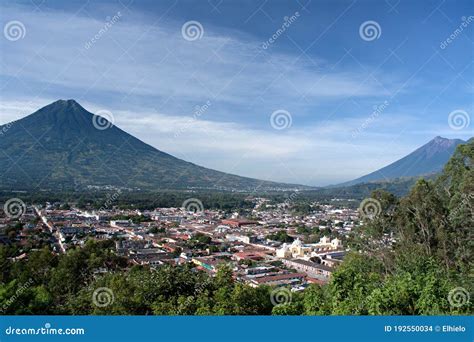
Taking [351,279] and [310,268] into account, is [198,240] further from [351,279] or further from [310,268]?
[351,279]

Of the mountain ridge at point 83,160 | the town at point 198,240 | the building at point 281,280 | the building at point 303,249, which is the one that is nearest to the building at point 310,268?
the town at point 198,240

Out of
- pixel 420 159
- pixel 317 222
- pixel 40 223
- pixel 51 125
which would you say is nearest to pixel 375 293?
pixel 40 223

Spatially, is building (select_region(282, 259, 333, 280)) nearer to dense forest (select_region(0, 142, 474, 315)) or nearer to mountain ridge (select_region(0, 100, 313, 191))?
dense forest (select_region(0, 142, 474, 315))

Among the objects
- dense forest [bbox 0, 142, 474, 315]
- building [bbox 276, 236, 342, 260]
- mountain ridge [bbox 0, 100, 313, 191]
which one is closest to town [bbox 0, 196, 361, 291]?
building [bbox 276, 236, 342, 260]

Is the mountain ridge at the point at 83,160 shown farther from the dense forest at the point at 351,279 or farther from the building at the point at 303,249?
the dense forest at the point at 351,279

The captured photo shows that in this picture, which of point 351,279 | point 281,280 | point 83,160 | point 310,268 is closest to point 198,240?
point 310,268
